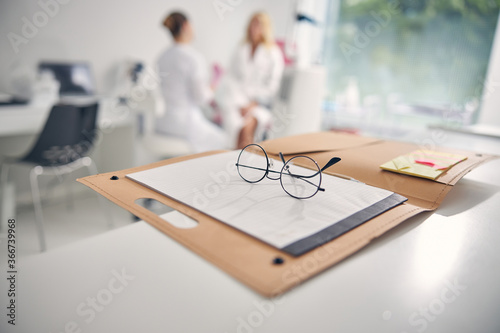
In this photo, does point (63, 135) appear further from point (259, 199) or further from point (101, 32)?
point (259, 199)

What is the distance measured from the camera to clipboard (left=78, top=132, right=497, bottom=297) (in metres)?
0.39

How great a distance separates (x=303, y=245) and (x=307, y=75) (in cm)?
189

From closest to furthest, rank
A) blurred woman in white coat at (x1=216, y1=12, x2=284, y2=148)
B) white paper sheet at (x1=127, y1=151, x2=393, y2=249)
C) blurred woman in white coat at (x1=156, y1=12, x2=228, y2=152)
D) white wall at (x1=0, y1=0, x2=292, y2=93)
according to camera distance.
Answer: white paper sheet at (x1=127, y1=151, x2=393, y2=249), white wall at (x1=0, y1=0, x2=292, y2=93), blurred woman in white coat at (x1=156, y1=12, x2=228, y2=152), blurred woman in white coat at (x1=216, y1=12, x2=284, y2=148)

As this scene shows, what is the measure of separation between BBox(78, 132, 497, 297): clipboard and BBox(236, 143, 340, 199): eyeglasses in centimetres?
6

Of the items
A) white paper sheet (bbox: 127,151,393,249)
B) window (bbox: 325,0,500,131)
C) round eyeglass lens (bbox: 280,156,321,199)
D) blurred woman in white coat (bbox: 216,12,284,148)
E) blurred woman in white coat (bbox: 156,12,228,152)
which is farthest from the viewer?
window (bbox: 325,0,500,131)

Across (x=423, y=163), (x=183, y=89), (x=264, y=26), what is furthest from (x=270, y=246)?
(x=264, y=26)

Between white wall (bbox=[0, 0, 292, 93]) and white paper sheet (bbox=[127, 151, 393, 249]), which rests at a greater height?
white wall (bbox=[0, 0, 292, 93])

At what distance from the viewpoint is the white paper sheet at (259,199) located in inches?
18.3

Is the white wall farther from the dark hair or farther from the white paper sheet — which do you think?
the white paper sheet

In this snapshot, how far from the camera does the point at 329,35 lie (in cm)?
450

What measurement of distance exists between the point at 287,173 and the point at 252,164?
8 centimetres

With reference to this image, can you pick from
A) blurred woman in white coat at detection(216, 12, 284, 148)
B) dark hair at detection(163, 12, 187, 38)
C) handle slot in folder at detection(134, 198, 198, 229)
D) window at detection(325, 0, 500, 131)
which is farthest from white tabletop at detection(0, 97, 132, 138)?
window at detection(325, 0, 500, 131)

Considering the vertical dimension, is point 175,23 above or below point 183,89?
above

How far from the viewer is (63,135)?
1860mm
